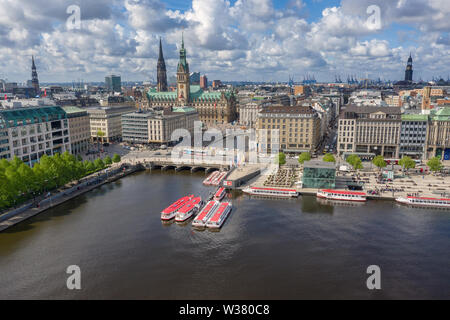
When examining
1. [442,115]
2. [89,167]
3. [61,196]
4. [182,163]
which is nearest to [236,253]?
[61,196]

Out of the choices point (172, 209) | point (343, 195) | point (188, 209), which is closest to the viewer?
point (172, 209)

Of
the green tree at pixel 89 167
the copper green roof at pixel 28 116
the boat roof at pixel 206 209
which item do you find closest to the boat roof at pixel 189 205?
the boat roof at pixel 206 209

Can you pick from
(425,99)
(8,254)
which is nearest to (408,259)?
(8,254)

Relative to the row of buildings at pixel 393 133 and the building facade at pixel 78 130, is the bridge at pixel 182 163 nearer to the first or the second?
the building facade at pixel 78 130

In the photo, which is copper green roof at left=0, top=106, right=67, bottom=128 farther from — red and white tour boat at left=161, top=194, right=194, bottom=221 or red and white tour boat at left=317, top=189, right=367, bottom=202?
red and white tour boat at left=317, top=189, right=367, bottom=202

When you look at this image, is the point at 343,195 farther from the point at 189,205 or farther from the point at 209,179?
the point at 209,179
